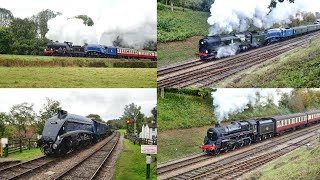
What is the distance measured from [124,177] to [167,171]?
23.8 inches

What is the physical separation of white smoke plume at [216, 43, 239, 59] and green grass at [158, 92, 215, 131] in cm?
72

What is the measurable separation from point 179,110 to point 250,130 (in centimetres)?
139

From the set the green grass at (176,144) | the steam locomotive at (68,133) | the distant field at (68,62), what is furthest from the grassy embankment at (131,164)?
the distant field at (68,62)

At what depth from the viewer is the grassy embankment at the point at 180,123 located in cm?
624

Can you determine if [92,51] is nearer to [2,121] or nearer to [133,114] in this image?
[133,114]

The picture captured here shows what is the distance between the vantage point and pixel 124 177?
598 centimetres

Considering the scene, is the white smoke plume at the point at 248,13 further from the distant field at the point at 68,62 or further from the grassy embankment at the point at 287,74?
the distant field at the point at 68,62

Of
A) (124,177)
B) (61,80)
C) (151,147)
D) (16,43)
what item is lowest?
(124,177)

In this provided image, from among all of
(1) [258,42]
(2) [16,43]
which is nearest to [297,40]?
(1) [258,42]

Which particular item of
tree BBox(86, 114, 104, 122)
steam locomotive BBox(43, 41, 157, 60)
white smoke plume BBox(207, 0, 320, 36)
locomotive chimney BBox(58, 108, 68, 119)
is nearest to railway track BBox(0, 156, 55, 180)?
locomotive chimney BBox(58, 108, 68, 119)

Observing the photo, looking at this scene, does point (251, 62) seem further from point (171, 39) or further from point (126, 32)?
point (126, 32)

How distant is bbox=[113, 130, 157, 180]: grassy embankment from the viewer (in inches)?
238

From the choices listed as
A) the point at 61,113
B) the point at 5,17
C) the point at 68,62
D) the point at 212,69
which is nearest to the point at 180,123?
the point at 212,69

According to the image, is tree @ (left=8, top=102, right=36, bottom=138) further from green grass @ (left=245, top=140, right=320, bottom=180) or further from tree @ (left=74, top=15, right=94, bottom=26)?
green grass @ (left=245, top=140, right=320, bottom=180)
